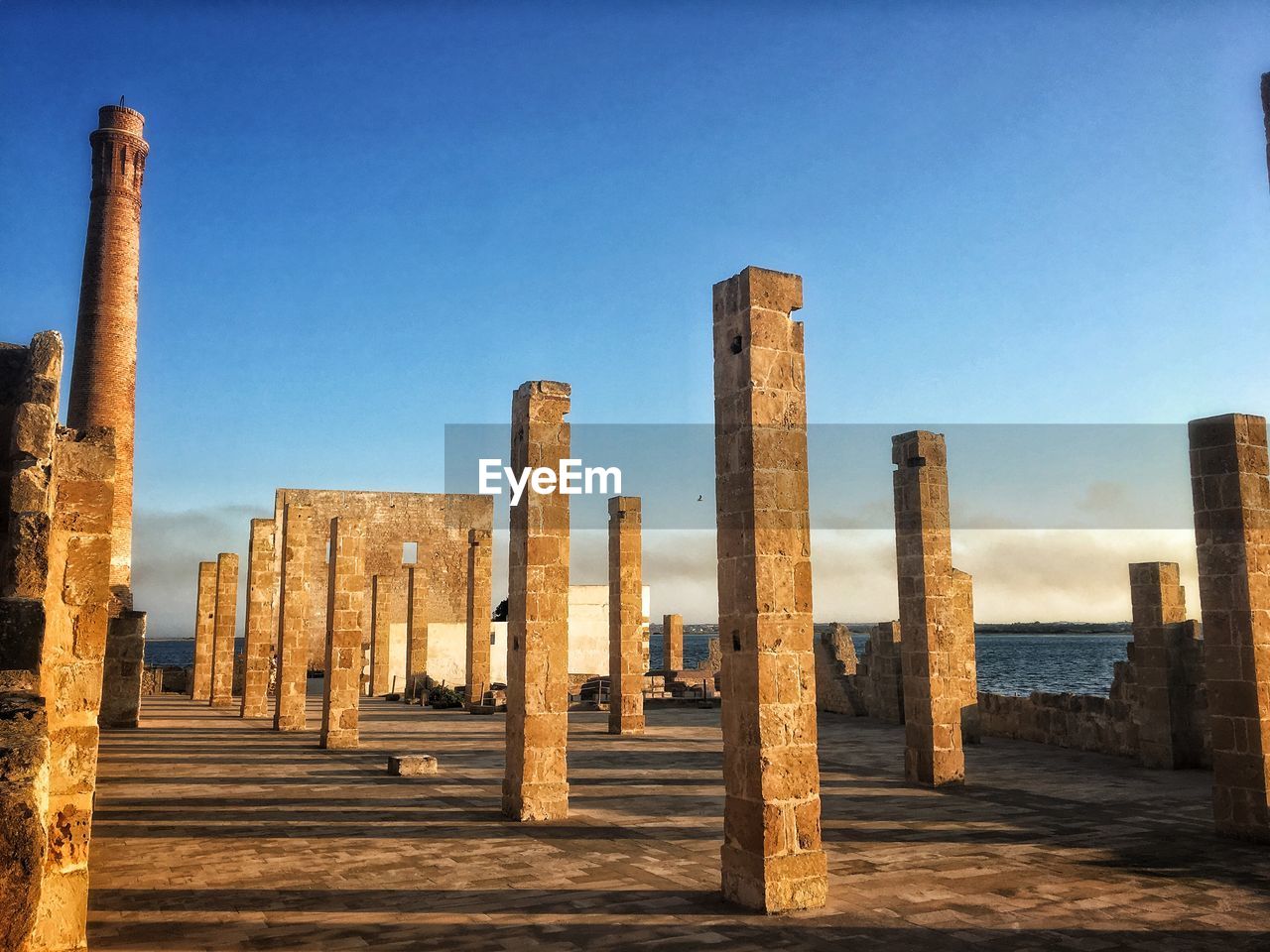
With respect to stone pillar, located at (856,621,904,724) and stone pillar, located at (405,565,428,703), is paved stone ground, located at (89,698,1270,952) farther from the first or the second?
stone pillar, located at (405,565,428,703)

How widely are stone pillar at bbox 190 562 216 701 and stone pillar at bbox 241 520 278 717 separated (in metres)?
5.96

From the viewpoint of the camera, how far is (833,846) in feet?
28.1

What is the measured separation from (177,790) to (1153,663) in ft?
43.8

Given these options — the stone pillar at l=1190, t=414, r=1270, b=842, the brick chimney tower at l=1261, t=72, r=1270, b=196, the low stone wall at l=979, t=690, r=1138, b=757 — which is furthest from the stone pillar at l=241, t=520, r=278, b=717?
the brick chimney tower at l=1261, t=72, r=1270, b=196

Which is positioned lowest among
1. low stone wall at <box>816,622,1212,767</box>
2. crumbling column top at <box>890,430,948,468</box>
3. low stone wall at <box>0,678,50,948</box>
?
low stone wall at <box>816,622,1212,767</box>

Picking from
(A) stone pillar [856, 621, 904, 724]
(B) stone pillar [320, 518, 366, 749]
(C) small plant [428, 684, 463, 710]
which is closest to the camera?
(B) stone pillar [320, 518, 366, 749]

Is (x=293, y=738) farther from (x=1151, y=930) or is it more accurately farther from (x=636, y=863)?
(x=1151, y=930)

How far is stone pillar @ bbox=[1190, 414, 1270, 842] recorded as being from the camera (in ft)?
29.9

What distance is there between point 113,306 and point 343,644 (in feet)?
60.0

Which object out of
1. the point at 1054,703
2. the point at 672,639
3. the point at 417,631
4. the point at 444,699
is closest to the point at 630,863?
the point at 1054,703

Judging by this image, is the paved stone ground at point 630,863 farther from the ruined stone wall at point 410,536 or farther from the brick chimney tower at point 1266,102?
the ruined stone wall at point 410,536

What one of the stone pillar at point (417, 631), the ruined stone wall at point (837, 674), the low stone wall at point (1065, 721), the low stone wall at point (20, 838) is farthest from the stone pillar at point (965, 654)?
the stone pillar at point (417, 631)

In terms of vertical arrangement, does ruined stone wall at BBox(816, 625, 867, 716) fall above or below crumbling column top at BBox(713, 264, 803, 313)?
below

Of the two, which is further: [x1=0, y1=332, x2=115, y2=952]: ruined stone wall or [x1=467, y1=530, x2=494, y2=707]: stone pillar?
[x1=467, y1=530, x2=494, y2=707]: stone pillar
